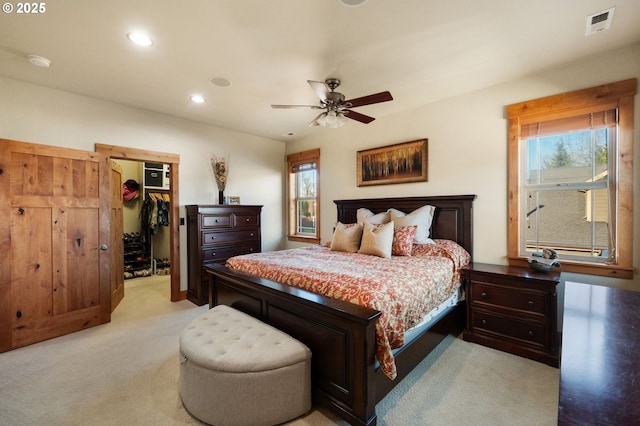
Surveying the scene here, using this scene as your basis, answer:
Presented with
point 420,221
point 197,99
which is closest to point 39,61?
point 197,99

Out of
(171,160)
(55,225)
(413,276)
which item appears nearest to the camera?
(413,276)

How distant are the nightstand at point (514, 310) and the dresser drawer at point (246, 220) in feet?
10.7

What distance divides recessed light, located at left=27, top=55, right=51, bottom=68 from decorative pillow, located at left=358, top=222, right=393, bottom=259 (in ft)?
11.8

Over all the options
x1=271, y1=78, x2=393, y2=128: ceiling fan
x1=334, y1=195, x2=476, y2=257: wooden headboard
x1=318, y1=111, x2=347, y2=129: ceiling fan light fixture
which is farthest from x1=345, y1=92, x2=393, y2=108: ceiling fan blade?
x1=334, y1=195, x2=476, y2=257: wooden headboard

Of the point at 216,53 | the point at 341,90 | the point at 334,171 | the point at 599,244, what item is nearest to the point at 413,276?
the point at 599,244

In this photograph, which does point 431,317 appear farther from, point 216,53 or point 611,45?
point 216,53

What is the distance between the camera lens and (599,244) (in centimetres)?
265

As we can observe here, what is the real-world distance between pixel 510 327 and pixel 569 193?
1531 mm

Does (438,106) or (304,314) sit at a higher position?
(438,106)

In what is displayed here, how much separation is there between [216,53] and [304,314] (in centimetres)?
240

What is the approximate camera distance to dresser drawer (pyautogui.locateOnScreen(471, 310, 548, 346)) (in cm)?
242

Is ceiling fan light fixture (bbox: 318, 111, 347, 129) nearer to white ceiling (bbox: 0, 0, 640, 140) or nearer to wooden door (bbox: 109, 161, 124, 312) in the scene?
white ceiling (bbox: 0, 0, 640, 140)

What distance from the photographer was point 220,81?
3016 mm

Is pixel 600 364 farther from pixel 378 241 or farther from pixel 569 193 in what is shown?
pixel 569 193
